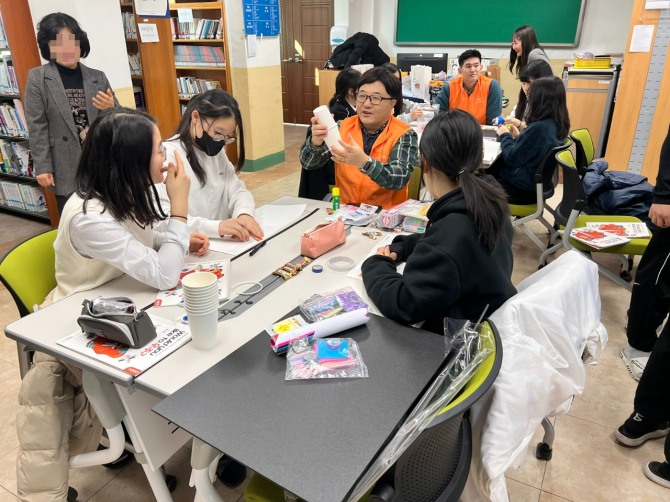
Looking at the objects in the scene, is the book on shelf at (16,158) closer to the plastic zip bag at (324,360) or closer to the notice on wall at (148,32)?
the notice on wall at (148,32)

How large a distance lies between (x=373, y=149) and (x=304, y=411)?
5.12ft

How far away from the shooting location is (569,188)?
264 cm

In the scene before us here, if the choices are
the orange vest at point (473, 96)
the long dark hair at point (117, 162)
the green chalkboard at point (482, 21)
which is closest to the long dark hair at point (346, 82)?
the orange vest at point (473, 96)

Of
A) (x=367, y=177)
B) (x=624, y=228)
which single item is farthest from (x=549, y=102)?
(x=367, y=177)

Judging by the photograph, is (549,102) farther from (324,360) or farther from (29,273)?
(29,273)

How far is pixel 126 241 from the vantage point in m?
1.38

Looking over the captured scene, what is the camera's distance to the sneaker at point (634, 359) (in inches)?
87.6

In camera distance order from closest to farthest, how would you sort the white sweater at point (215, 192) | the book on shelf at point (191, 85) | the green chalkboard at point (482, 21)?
the white sweater at point (215, 192), the book on shelf at point (191, 85), the green chalkboard at point (482, 21)

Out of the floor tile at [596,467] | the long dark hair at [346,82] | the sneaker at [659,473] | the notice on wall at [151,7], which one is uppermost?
the notice on wall at [151,7]

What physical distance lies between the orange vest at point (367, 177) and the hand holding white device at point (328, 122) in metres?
0.33

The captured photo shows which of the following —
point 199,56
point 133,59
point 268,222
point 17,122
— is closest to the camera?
point 268,222

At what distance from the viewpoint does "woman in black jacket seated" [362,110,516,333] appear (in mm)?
1216

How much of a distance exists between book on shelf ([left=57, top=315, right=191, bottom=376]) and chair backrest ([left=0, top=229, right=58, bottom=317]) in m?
0.40

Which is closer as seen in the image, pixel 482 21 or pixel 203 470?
pixel 203 470
